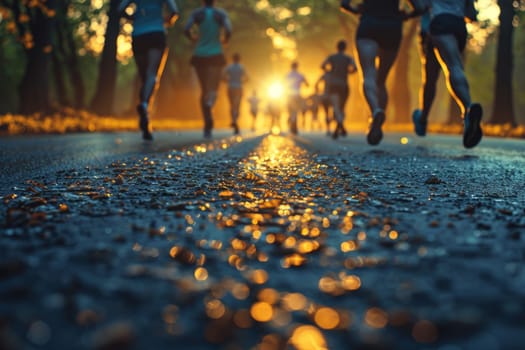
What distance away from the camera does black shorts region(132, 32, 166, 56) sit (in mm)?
8086

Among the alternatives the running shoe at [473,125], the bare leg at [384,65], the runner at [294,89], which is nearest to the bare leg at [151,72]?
the bare leg at [384,65]

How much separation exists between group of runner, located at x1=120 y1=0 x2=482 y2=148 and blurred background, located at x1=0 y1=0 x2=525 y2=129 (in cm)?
541

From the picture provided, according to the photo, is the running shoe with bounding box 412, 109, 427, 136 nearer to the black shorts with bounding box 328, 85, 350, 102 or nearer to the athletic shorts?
the athletic shorts

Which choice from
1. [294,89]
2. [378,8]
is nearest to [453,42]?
[378,8]

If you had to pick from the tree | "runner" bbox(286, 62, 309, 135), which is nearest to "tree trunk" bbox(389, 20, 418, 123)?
"runner" bbox(286, 62, 309, 135)

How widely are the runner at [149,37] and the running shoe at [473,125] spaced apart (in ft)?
15.1

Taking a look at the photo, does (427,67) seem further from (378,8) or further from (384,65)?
(378,8)

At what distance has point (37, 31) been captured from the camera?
14859 mm

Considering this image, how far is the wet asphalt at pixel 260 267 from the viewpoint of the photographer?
1189 millimetres

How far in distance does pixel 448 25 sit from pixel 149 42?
442 centimetres

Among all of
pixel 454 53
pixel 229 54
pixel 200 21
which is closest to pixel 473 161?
pixel 454 53

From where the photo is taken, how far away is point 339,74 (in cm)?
1220

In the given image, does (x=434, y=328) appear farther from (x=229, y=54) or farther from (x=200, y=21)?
(x=229, y=54)

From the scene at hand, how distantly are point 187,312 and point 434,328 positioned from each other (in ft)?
1.93
